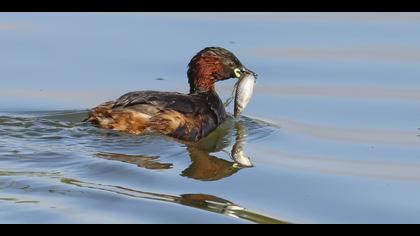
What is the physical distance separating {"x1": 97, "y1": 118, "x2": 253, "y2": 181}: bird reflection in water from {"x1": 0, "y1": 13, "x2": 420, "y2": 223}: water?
0.07 feet

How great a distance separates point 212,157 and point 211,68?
5.29 ft

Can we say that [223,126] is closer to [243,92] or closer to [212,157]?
[243,92]

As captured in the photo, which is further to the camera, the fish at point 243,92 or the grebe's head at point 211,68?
the grebe's head at point 211,68

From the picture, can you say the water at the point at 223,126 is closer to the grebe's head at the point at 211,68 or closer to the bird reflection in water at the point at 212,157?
the bird reflection in water at the point at 212,157

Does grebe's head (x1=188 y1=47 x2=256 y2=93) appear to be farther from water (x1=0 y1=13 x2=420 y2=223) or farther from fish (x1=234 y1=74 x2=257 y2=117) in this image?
water (x1=0 y1=13 x2=420 y2=223)

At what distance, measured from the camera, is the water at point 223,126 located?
331 inches

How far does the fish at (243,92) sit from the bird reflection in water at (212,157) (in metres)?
0.15

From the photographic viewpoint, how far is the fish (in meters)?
11.5

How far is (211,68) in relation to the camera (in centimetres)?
1171

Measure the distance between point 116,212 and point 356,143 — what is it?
11.0 feet

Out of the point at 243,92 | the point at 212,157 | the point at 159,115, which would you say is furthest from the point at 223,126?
the point at 212,157

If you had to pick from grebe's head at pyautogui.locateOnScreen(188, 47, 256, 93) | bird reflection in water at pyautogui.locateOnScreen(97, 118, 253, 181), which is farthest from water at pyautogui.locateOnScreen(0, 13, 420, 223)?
grebe's head at pyautogui.locateOnScreen(188, 47, 256, 93)

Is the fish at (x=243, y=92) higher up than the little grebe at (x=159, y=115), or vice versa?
the fish at (x=243, y=92)

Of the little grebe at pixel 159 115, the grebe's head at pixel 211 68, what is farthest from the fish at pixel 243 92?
the little grebe at pixel 159 115
